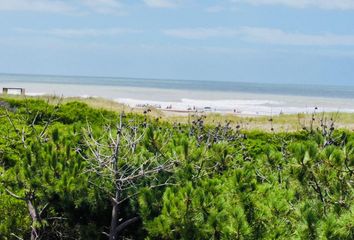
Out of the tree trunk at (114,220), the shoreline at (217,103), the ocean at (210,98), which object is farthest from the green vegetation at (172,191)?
the shoreline at (217,103)

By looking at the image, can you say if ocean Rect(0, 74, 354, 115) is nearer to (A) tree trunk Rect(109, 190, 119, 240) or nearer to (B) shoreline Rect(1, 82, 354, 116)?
(B) shoreline Rect(1, 82, 354, 116)

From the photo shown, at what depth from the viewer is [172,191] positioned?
5449mm

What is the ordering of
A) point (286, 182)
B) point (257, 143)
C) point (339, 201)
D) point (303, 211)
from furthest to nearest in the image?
1. point (257, 143)
2. point (286, 182)
3. point (339, 201)
4. point (303, 211)

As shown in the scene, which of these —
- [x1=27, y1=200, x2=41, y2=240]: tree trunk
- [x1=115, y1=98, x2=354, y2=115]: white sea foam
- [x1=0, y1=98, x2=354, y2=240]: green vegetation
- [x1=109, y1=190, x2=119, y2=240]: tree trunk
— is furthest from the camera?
[x1=115, y1=98, x2=354, y2=115]: white sea foam

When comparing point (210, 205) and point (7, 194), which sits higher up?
point (210, 205)

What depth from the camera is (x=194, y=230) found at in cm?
503

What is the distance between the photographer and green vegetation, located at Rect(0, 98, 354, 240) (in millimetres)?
4586

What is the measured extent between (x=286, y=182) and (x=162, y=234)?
4.73ft

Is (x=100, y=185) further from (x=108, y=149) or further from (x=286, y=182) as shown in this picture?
(x=286, y=182)

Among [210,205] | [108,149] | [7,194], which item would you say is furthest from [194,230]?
[7,194]

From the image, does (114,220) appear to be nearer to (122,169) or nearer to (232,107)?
(122,169)

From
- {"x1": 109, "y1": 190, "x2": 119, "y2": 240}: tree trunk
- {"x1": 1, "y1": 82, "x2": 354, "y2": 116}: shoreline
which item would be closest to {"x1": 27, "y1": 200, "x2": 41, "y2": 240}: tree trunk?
{"x1": 109, "y1": 190, "x2": 119, "y2": 240}: tree trunk

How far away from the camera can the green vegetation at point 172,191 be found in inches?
181

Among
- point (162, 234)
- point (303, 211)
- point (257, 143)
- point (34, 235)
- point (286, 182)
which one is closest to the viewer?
point (303, 211)
